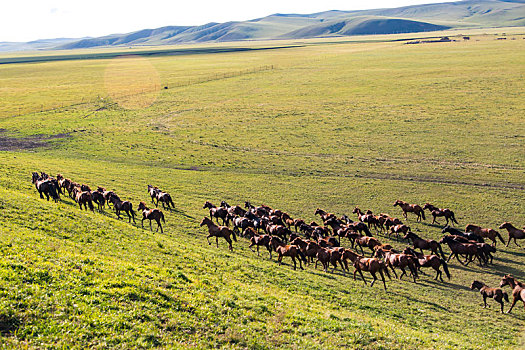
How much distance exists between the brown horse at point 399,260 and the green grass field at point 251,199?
849 millimetres

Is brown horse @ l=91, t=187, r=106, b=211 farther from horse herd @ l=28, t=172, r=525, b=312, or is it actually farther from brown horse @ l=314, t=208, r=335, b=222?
brown horse @ l=314, t=208, r=335, b=222

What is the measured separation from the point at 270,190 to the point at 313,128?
24.8m

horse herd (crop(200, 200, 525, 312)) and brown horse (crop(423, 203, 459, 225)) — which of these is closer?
horse herd (crop(200, 200, 525, 312))

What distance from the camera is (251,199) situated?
1266 inches

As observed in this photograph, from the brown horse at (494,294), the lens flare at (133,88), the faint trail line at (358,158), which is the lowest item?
the brown horse at (494,294)

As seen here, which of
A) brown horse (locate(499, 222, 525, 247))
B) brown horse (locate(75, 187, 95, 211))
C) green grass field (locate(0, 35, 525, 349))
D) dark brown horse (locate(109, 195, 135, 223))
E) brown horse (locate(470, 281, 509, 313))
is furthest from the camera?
brown horse (locate(75, 187, 95, 211))

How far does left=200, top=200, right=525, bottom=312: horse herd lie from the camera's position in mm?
19312

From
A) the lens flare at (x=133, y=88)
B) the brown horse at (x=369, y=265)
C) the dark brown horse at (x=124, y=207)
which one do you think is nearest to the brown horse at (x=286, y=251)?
the brown horse at (x=369, y=265)

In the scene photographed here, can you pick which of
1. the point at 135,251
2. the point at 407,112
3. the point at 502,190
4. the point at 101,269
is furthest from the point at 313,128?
the point at 101,269

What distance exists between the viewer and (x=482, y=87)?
74312 millimetres

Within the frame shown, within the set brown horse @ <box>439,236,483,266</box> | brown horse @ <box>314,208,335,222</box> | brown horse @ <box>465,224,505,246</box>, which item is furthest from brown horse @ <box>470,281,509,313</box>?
brown horse @ <box>314,208,335,222</box>

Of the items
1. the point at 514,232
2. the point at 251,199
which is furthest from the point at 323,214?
the point at 514,232

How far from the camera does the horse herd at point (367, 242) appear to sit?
19312mm

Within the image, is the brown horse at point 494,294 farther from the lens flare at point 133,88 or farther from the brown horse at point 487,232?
the lens flare at point 133,88
